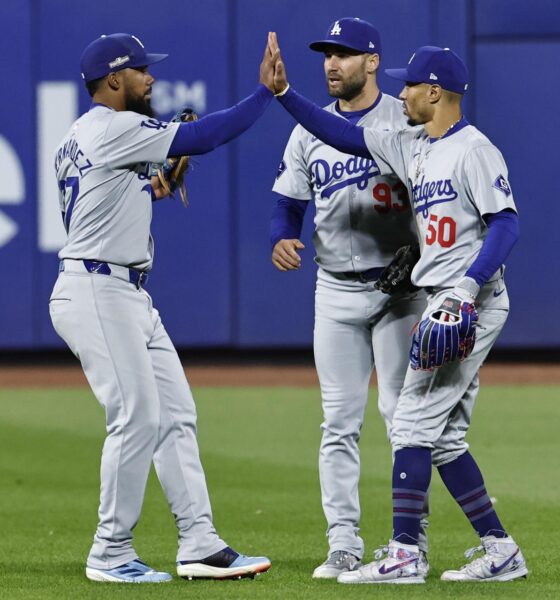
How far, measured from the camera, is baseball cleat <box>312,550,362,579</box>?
5293mm

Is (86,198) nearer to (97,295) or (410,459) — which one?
(97,295)

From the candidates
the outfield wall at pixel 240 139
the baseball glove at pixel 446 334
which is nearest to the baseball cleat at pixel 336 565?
the baseball glove at pixel 446 334

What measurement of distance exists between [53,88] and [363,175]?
841 cm

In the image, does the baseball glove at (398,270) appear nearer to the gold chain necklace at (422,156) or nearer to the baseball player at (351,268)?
the baseball player at (351,268)

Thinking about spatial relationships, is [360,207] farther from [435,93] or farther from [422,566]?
[422,566]

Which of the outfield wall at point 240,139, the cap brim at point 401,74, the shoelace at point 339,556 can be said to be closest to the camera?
the cap brim at point 401,74

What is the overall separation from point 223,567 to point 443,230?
152cm

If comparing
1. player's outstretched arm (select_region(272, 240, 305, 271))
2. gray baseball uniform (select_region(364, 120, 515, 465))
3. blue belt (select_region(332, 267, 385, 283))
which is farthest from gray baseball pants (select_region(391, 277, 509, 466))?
player's outstretched arm (select_region(272, 240, 305, 271))

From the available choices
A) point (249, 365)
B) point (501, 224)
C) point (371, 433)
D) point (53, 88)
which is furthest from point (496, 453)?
point (53, 88)

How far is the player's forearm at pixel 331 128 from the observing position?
539cm

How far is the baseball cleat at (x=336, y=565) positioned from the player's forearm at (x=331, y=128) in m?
1.55

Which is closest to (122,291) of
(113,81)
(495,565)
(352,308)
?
(113,81)

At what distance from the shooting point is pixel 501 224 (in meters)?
4.96

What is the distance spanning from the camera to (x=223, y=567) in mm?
5281
